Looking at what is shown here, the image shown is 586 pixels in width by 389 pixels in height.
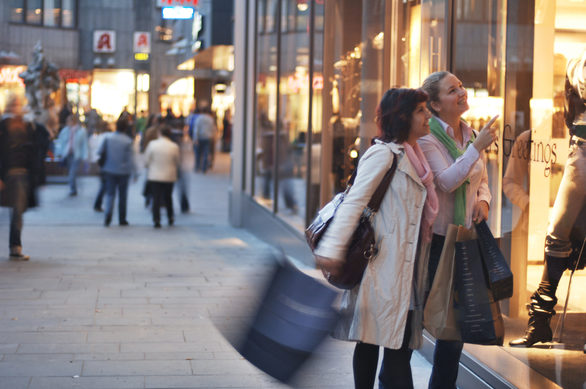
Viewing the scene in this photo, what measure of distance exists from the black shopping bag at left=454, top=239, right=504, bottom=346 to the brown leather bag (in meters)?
0.40

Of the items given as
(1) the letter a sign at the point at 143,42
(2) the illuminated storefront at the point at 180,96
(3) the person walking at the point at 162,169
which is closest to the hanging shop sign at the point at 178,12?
(3) the person walking at the point at 162,169

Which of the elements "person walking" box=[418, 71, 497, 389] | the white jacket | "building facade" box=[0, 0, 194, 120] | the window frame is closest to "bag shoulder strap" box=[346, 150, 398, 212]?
"person walking" box=[418, 71, 497, 389]

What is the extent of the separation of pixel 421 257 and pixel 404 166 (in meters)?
0.42

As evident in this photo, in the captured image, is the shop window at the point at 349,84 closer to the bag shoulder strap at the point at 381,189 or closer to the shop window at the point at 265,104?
the shop window at the point at 265,104

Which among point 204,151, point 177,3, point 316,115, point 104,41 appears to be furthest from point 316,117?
point 104,41

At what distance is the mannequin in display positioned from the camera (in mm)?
4336

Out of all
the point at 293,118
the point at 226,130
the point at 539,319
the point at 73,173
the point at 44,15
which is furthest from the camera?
the point at 44,15

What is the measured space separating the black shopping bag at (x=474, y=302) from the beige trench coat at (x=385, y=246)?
20 cm

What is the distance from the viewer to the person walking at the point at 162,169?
49.4ft

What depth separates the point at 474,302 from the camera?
13.3ft

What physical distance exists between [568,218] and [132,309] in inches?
175

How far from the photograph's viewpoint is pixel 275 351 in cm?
413

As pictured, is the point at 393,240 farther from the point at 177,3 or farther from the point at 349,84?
the point at 177,3

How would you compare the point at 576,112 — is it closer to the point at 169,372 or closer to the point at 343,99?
the point at 169,372
